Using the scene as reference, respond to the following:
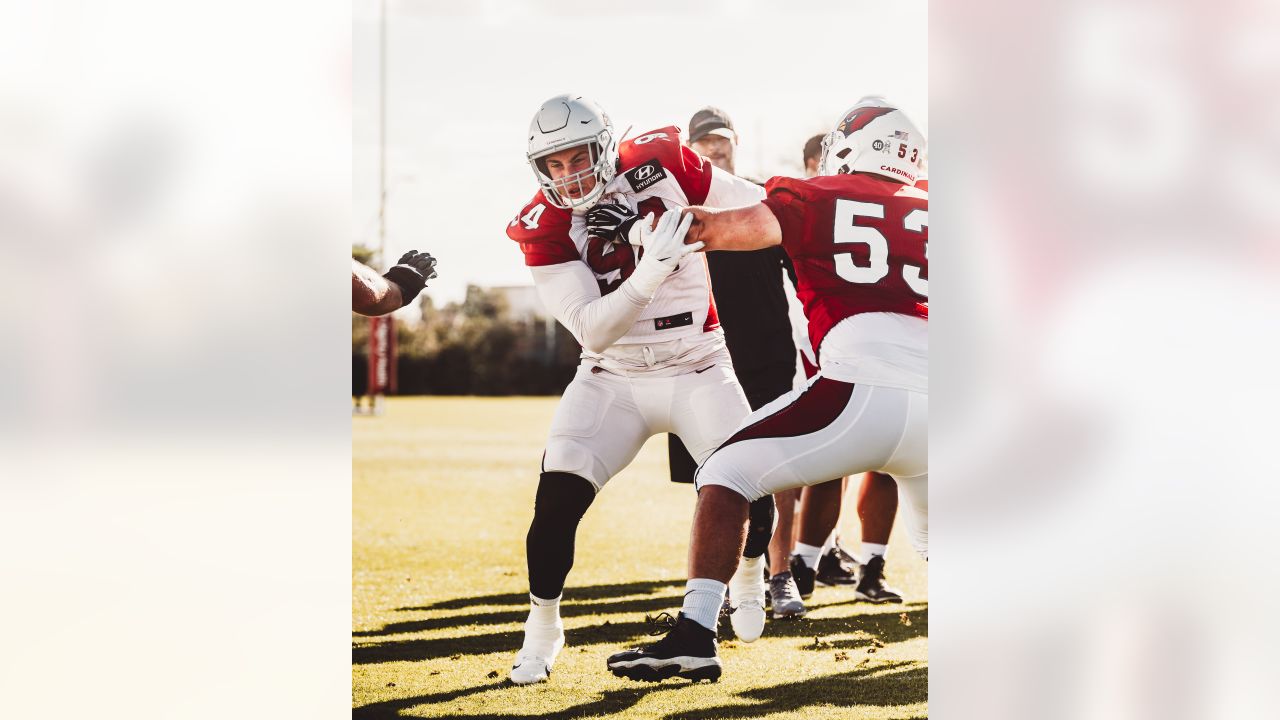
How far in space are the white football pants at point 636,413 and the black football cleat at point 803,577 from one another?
1.38 m

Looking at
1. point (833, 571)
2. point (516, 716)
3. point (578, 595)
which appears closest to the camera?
point (516, 716)

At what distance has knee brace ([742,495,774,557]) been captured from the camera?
3924mm

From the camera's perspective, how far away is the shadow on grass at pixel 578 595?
15.5ft

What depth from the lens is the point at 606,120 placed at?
3564 millimetres

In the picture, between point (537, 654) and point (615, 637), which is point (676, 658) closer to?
point (537, 654)

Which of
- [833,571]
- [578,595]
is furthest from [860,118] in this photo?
[833,571]

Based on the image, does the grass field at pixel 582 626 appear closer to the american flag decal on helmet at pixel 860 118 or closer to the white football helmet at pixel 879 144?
the white football helmet at pixel 879 144

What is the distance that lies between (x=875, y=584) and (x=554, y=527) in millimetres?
1877

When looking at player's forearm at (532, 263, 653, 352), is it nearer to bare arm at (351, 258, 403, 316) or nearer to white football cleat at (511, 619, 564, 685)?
bare arm at (351, 258, 403, 316)

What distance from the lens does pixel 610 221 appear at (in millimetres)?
3244

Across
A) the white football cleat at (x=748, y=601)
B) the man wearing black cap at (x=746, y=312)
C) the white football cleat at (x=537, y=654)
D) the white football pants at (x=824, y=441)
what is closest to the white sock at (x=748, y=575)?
the white football cleat at (x=748, y=601)
